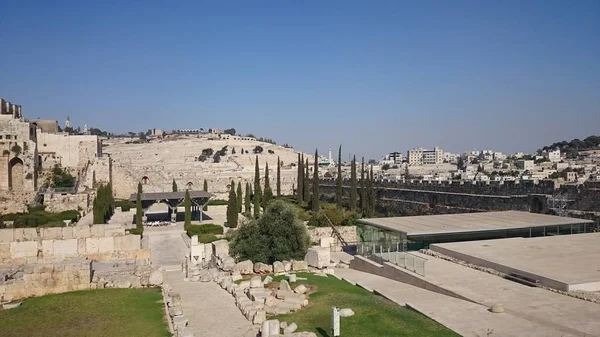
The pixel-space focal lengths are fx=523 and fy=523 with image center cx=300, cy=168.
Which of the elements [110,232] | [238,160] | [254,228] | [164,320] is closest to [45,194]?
[110,232]

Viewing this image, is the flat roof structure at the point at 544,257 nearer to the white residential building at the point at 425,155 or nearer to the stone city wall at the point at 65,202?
the stone city wall at the point at 65,202

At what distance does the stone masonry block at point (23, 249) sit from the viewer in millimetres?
20578

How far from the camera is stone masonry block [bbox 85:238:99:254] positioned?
2131cm

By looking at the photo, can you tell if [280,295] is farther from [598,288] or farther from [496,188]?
[496,188]

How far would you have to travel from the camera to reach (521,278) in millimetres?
13156

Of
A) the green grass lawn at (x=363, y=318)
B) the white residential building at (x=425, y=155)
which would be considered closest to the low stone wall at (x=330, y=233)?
the green grass lawn at (x=363, y=318)

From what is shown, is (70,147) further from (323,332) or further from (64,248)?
(323,332)

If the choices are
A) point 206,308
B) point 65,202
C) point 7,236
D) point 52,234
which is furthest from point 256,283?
point 65,202

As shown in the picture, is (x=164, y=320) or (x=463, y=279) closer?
(x=164, y=320)

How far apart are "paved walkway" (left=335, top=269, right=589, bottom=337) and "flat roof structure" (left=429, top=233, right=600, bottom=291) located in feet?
7.74

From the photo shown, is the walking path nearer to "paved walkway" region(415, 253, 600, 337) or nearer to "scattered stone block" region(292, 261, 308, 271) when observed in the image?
"scattered stone block" region(292, 261, 308, 271)

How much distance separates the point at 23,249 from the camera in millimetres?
20703

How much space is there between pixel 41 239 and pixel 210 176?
31587mm

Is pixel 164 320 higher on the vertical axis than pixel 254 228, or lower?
lower
